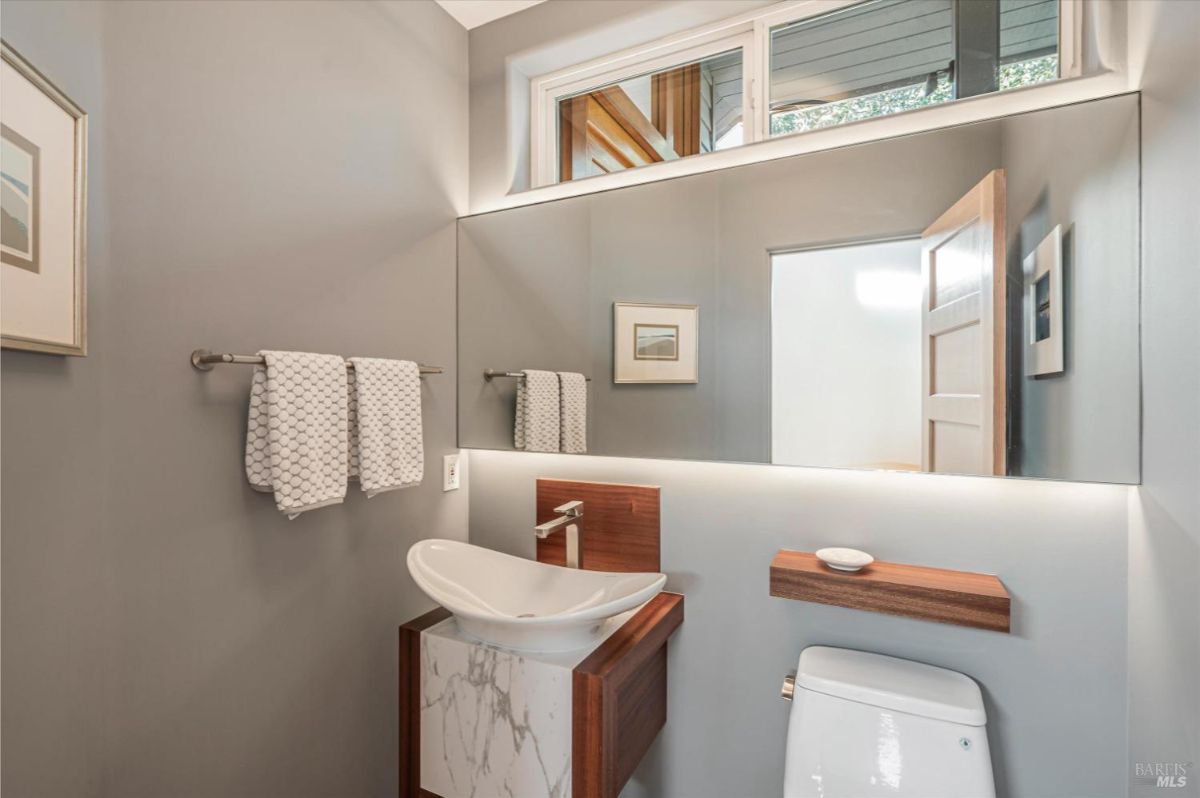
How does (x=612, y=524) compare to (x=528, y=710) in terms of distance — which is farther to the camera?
(x=612, y=524)

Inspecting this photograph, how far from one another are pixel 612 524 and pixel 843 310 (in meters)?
0.86

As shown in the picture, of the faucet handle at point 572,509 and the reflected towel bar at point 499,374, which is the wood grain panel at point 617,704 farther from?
the reflected towel bar at point 499,374

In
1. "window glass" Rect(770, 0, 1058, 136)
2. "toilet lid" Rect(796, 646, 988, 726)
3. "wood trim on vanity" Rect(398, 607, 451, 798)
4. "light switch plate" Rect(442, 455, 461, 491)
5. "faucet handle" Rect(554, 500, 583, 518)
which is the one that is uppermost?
"window glass" Rect(770, 0, 1058, 136)

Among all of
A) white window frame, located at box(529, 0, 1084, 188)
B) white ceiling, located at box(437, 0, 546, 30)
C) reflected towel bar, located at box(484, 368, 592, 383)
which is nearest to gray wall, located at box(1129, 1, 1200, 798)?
white window frame, located at box(529, 0, 1084, 188)

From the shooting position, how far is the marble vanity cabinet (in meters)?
1.13

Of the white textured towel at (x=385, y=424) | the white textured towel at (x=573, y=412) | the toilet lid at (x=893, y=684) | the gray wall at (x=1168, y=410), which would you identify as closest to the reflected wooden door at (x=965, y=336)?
the gray wall at (x=1168, y=410)

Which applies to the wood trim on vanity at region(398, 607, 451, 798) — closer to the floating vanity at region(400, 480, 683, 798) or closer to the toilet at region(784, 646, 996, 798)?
the floating vanity at region(400, 480, 683, 798)

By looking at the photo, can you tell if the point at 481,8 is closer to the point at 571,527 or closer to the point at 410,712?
the point at 571,527

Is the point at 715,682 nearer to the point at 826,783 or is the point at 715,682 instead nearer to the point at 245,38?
the point at 826,783

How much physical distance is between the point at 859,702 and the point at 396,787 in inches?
50.3

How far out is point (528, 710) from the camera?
3.90 feet

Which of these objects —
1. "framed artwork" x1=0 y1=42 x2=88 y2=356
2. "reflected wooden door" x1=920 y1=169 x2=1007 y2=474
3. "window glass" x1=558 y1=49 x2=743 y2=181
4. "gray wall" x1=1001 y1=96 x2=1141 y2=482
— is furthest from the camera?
"window glass" x1=558 y1=49 x2=743 y2=181

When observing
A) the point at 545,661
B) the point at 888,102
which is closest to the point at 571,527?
the point at 545,661

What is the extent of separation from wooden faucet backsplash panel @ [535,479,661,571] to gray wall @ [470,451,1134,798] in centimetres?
4
